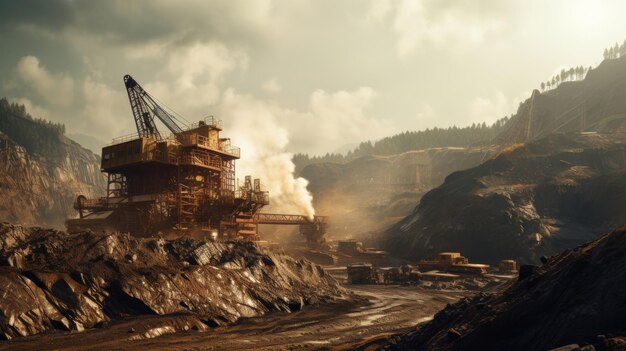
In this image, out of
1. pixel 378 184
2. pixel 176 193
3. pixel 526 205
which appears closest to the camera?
pixel 176 193

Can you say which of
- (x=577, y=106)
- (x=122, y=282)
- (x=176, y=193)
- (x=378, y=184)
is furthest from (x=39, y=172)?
(x=577, y=106)

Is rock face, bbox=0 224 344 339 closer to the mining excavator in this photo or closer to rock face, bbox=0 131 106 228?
the mining excavator

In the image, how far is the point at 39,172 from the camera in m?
132

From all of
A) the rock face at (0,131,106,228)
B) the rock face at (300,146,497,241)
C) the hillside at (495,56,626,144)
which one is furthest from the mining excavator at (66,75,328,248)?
the hillside at (495,56,626,144)

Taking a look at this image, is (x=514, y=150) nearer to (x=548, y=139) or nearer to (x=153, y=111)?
(x=548, y=139)

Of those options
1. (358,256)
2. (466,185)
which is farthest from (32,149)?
(466,185)

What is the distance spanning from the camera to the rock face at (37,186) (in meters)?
117

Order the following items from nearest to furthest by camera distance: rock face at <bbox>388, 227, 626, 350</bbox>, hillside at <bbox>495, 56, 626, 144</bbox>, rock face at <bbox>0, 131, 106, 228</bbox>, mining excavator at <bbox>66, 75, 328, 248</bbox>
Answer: rock face at <bbox>388, 227, 626, 350</bbox>
mining excavator at <bbox>66, 75, 328, 248</bbox>
hillside at <bbox>495, 56, 626, 144</bbox>
rock face at <bbox>0, 131, 106, 228</bbox>

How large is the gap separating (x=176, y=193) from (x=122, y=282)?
18.4 m

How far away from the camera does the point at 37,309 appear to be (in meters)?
18.7

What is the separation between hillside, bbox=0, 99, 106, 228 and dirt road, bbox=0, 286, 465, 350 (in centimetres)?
11141

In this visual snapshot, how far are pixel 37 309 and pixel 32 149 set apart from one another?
15161 cm

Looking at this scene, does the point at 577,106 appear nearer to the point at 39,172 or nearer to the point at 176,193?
the point at 176,193

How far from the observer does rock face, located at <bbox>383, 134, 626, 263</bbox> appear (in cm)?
5994
